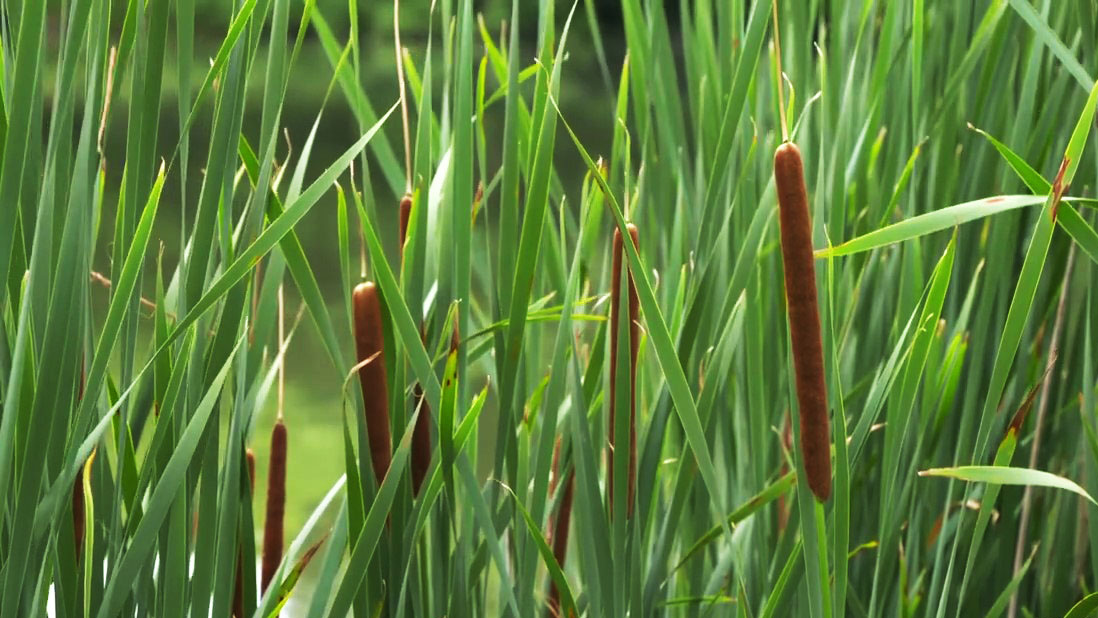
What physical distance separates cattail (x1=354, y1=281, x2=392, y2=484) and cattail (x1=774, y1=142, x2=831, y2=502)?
0.45 feet

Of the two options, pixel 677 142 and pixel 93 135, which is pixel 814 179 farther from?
pixel 93 135

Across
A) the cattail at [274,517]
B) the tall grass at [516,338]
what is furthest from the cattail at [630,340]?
the cattail at [274,517]

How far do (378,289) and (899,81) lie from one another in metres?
0.37

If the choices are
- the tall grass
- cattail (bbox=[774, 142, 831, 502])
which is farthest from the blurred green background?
cattail (bbox=[774, 142, 831, 502])

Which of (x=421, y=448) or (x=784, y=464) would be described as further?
(x=784, y=464)

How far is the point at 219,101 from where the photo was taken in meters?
0.39

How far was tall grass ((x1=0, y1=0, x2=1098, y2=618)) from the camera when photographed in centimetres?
38

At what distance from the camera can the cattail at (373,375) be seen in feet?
1.36

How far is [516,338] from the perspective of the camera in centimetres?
42

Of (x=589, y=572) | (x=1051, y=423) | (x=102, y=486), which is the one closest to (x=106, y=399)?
(x=102, y=486)

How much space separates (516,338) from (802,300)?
0.11 metres

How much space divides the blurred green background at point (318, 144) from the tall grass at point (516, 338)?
→ 0.03 meters

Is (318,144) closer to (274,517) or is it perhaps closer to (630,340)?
(274,517)

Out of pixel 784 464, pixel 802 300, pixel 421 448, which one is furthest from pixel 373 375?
pixel 784 464
